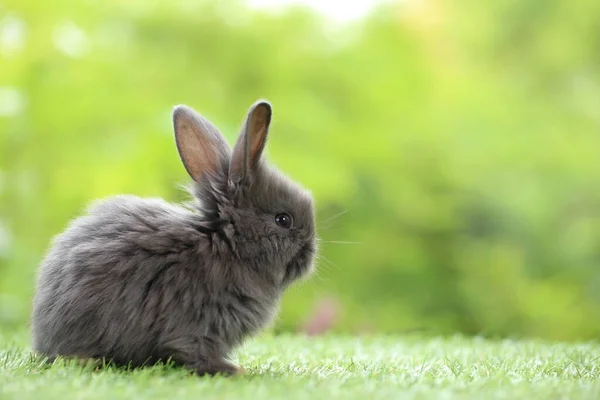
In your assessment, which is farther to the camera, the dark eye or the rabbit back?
the dark eye

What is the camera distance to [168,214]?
300 centimetres

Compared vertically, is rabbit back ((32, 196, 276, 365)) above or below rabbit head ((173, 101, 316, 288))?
below

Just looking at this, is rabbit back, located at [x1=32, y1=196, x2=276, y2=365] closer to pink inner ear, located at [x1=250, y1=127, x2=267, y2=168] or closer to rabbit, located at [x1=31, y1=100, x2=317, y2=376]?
rabbit, located at [x1=31, y1=100, x2=317, y2=376]

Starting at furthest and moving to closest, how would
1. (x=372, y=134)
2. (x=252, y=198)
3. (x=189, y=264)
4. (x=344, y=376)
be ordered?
(x=372, y=134), (x=252, y=198), (x=189, y=264), (x=344, y=376)

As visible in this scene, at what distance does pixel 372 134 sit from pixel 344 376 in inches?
162

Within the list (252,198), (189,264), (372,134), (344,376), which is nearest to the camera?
(344,376)

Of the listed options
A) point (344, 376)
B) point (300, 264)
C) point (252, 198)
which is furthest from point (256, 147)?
point (344, 376)

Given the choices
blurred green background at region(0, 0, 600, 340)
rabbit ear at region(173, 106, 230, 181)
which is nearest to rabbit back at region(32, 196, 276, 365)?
rabbit ear at region(173, 106, 230, 181)

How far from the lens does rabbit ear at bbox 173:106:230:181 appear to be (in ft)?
10.0

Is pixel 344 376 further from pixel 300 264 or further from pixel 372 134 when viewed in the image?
pixel 372 134

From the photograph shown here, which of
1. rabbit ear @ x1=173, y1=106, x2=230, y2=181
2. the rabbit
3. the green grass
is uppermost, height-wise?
rabbit ear @ x1=173, y1=106, x2=230, y2=181

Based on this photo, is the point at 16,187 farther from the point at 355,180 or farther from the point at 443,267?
the point at 443,267


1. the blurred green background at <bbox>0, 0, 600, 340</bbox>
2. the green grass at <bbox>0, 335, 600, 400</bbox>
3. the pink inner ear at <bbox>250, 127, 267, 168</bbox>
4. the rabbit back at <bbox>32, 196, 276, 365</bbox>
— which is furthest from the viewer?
the blurred green background at <bbox>0, 0, 600, 340</bbox>

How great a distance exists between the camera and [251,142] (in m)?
2.91
